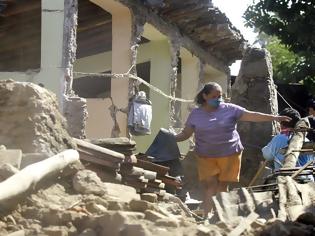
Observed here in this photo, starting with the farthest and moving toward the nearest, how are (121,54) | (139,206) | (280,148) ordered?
(121,54)
(280,148)
(139,206)

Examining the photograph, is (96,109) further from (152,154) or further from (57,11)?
(152,154)

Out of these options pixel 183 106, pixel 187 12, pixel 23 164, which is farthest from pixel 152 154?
pixel 183 106

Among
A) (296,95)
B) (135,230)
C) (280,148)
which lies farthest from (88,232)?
(296,95)

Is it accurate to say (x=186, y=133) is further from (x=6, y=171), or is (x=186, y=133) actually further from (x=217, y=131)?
(x=6, y=171)

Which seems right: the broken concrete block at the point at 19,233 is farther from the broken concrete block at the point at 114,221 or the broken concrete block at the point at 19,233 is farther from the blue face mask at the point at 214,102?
the blue face mask at the point at 214,102

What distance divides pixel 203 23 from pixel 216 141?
6.87 m

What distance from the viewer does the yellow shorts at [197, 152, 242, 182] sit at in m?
6.89

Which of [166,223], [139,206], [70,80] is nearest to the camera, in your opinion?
[166,223]

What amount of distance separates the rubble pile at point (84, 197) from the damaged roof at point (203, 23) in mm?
6022

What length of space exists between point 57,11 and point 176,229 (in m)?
5.93

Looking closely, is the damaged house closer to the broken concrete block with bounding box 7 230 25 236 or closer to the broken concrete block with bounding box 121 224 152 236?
the broken concrete block with bounding box 7 230 25 236

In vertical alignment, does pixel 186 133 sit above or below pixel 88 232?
above

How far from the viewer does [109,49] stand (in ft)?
43.5

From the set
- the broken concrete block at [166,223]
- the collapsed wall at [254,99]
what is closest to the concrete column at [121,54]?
the collapsed wall at [254,99]
